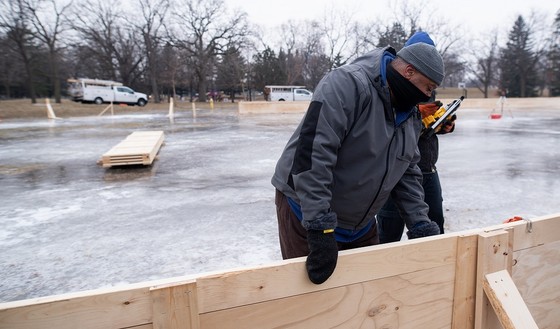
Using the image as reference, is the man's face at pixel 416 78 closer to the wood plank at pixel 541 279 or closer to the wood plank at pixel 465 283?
the wood plank at pixel 465 283

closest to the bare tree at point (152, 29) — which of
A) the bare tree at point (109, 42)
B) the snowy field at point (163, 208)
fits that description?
the bare tree at point (109, 42)

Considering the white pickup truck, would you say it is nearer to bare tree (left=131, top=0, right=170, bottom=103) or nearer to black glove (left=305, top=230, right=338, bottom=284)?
bare tree (left=131, top=0, right=170, bottom=103)

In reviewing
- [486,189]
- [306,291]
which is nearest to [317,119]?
[306,291]

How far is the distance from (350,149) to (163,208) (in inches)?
163

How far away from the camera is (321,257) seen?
1.50 m

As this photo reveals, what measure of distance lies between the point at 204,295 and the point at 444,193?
17.4 ft

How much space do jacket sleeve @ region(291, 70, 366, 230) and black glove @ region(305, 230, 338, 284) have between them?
4cm

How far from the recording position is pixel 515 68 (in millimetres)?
55844

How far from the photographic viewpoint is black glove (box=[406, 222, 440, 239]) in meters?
2.03

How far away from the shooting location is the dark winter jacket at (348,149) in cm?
156

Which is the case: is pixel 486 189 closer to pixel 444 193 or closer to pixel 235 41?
pixel 444 193

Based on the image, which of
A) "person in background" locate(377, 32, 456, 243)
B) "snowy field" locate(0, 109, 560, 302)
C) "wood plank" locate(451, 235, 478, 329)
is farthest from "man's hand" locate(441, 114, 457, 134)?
"snowy field" locate(0, 109, 560, 302)

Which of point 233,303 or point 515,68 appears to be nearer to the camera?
point 233,303

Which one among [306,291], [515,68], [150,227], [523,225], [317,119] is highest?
[515,68]
